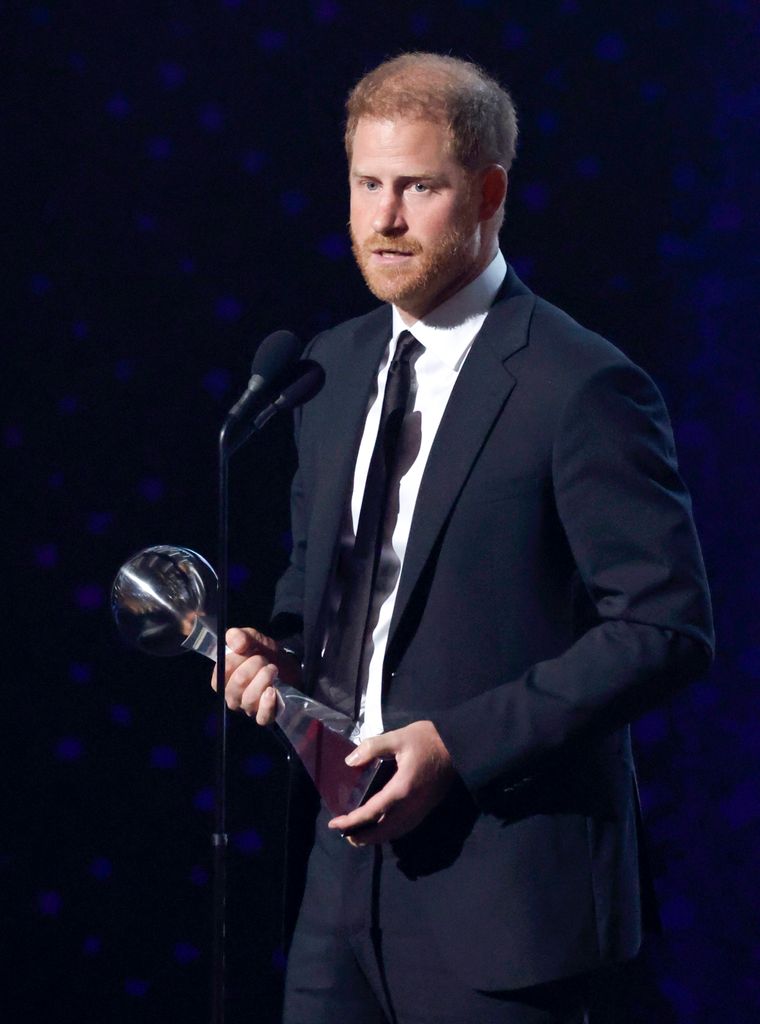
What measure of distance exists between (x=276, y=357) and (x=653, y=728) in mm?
1103

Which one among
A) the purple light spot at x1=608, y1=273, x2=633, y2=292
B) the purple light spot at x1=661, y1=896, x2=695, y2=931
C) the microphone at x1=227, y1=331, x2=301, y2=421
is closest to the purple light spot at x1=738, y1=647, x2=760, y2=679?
the purple light spot at x1=661, y1=896, x2=695, y2=931

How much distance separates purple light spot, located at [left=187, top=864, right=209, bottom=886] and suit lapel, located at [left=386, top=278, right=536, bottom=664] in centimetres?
101

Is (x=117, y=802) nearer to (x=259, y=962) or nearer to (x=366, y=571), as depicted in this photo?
(x=259, y=962)

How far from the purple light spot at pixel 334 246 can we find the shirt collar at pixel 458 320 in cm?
67

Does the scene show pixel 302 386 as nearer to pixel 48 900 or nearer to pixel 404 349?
pixel 404 349

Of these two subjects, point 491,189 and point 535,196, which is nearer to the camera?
point 491,189

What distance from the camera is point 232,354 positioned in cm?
225

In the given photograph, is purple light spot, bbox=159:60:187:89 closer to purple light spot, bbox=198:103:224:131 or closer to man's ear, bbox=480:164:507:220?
purple light spot, bbox=198:103:224:131

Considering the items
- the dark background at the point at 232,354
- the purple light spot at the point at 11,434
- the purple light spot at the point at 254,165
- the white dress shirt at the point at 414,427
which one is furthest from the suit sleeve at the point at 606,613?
the purple light spot at the point at 11,434

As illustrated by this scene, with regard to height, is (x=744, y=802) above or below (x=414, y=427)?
below

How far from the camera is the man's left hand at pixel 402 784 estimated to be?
136 centimetres

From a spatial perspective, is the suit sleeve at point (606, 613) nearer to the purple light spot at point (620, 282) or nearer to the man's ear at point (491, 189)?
the man's ear at point (491, 189)

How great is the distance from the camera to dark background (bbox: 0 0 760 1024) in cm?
212

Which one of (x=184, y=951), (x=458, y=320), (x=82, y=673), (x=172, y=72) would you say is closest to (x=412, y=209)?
(x=458, y=320)
